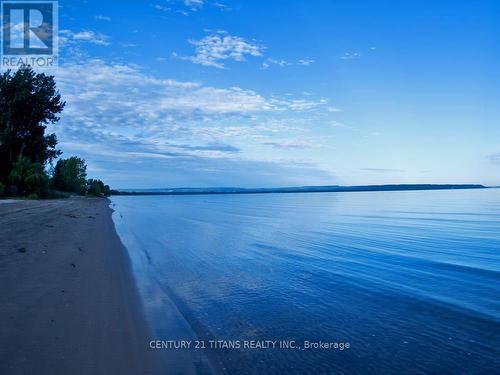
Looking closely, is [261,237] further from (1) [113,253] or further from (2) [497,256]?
(2) [497,256]

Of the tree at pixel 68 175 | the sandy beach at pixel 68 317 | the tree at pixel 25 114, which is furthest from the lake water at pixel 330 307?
the tree at pixel 68 175

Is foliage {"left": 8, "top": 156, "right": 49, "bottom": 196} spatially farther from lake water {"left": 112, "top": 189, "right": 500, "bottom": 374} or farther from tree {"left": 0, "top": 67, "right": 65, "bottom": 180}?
lake water {"left": 112, "top": 189, "right": 500, "bottom": 374}

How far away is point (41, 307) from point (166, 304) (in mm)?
2862

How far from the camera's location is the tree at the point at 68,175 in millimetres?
106438

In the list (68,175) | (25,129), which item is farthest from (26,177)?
(68,175)

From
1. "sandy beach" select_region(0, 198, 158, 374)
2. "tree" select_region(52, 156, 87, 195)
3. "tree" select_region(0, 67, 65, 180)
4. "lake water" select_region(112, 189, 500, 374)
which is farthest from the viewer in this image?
"tree" select_region(52, 156, 87, 195)

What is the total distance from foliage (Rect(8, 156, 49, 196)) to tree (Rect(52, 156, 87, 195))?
45.0 meters

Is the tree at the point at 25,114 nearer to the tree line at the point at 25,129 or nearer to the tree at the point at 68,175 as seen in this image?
the tree line at the point at 25,129

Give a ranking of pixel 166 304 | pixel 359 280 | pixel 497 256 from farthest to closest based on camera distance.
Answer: pixel 497 256, pixel 359 280, pixel 166 304

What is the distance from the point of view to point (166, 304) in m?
9.05

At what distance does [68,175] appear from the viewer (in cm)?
10781

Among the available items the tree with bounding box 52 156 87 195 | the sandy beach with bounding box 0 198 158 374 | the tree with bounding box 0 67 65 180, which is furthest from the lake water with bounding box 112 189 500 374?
the tree with bounding box 52 156 87 195

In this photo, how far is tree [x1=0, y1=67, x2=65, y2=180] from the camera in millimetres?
52031

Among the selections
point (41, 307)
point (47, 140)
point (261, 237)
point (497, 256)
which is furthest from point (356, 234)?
point (47, 140)
